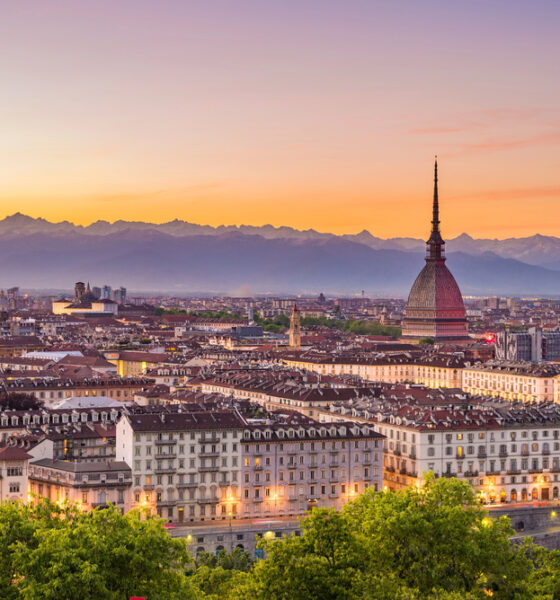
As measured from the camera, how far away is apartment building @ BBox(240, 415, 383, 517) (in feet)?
249

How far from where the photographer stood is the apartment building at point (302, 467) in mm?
75812

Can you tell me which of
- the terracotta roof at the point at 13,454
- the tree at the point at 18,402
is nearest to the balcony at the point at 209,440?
→ the terracotta roof at the point at 13,454

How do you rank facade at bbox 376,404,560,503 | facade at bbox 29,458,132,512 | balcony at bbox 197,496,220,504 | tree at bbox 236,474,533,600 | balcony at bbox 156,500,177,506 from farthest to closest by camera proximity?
facade at bbox 376,404,560,503 → balcony at bbox 197,496,220,504 → balcony at bbox 156,500,177,506 → facade at bbox 29,458,132,512 → tree at bbox 236,474,533,600

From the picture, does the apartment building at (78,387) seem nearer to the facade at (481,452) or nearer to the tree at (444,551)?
the facade at (481,452)

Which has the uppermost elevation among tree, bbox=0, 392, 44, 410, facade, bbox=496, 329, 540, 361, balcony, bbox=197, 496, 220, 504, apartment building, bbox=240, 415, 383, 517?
facade, bbox=496, 329, 540, 361

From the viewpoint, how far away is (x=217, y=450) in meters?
75.6

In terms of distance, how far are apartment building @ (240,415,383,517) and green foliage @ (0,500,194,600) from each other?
31.0 metres

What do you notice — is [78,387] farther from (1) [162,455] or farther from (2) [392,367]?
(2) [392,367]

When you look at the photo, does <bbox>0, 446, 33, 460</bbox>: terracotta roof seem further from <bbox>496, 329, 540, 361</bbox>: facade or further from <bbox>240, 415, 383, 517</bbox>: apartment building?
<bbox>496, 329, 540, 361</bbox>: facade

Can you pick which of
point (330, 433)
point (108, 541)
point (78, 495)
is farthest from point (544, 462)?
point (108, 541)

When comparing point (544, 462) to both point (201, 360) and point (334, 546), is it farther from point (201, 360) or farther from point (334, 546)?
point (201, 360)

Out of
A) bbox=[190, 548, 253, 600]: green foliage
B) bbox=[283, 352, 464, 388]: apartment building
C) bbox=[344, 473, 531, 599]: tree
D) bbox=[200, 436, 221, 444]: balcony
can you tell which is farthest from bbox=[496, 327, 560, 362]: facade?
bbox=[344, 473, 531, 599]: tree

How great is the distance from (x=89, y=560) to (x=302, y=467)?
1447 inches

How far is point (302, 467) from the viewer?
7675 cm
